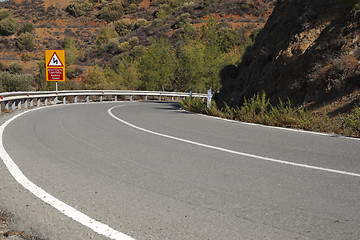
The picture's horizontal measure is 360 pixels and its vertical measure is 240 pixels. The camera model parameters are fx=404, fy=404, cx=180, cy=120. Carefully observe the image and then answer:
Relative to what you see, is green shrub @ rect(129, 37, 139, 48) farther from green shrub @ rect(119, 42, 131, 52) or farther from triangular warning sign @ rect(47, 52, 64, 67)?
triangular warning sign @ rect(47, 52, 64, 67)

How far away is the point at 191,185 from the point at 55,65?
1044 inches

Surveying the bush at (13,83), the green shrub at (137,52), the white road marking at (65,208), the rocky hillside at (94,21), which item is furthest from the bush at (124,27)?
the white road marking at (65,208)

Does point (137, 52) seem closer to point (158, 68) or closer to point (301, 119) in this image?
point (158, 68)

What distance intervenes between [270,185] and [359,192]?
1099mm

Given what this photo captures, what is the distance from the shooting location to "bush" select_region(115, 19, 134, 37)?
10238 cm

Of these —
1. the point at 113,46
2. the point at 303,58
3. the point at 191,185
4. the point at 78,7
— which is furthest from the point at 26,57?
the point at 191,185

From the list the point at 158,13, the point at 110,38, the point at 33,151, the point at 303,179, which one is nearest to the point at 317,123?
the point at 303,179

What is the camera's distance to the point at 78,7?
116 metres

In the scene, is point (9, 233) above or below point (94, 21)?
below

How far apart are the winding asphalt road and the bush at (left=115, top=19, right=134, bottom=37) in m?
95.7

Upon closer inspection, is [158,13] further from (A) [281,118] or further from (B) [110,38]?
(A) [281,118]

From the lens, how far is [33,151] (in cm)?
817

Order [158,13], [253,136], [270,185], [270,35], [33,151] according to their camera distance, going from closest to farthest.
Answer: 1. [270,185]
2. [33,151]
3. [253,136]
4. [270,35]
5. [158,13]

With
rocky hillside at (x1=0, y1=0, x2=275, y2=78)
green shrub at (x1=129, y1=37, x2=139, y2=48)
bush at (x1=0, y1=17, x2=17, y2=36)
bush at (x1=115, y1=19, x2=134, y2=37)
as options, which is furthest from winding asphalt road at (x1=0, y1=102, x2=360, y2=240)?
bush at (x1=115, y1=19, x2=134, y2=37)
